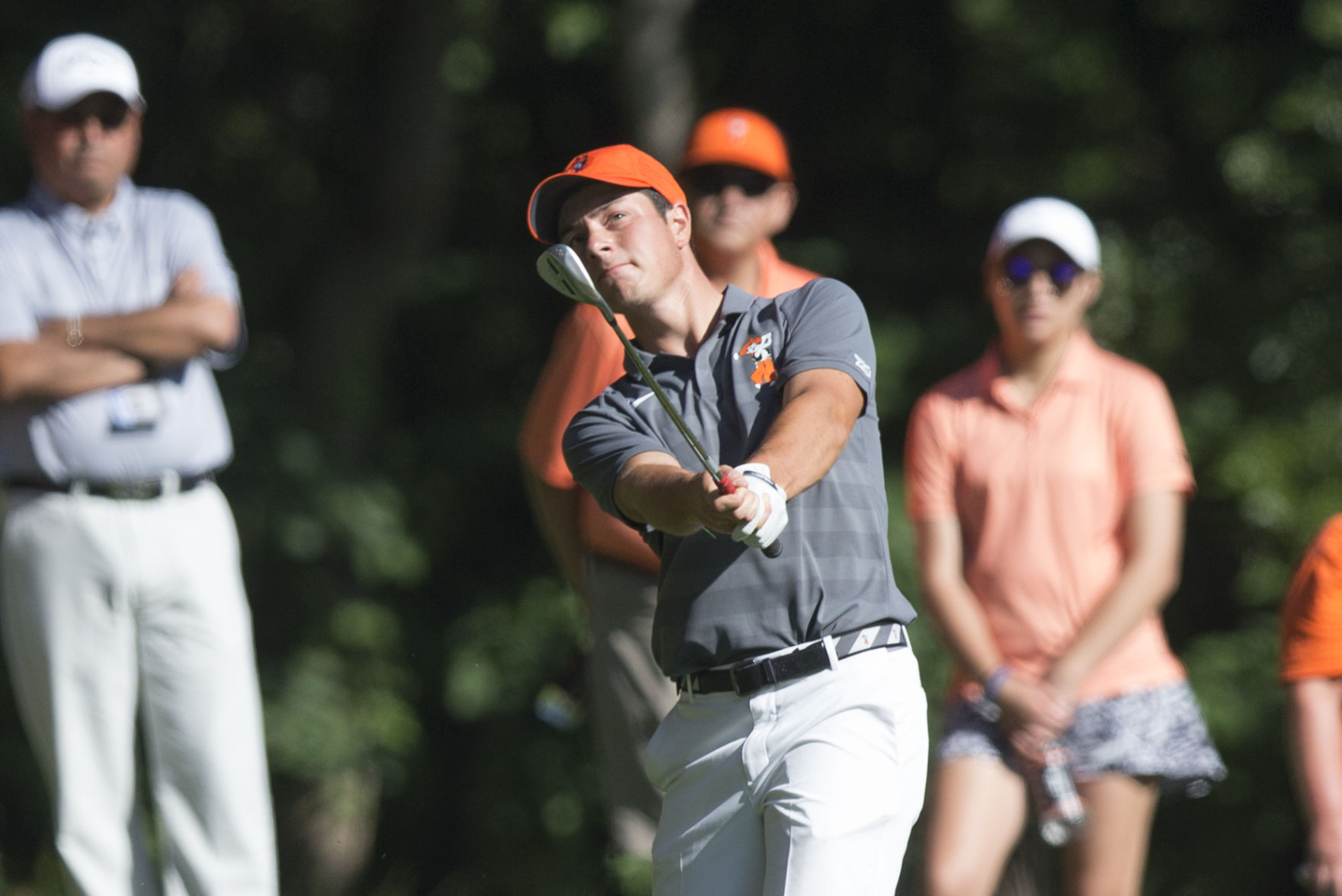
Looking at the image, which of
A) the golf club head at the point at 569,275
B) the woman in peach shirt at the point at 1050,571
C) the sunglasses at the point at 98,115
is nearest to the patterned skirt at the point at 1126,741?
the woman in peach shirt at the point at 1050,571

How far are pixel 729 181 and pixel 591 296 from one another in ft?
6.42

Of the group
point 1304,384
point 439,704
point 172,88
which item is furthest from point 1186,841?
point 172,88

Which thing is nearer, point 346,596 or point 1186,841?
point 1186,841

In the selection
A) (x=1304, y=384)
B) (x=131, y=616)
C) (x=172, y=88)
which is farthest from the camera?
(x=172, y=88)

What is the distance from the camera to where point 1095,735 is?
430 cm

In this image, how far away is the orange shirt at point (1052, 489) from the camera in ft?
14.5

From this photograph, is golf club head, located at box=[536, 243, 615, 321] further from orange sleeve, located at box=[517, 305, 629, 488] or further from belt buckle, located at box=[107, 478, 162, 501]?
belt buckle, located at box=[107, 478, 162, 501]

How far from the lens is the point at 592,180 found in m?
3.25

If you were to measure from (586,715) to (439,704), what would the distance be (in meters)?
1.31

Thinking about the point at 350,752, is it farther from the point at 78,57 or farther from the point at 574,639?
the point at 78,57

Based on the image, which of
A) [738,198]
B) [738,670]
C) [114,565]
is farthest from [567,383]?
[738,670]

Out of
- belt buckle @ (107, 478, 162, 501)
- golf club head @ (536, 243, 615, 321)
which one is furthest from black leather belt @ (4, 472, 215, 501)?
golf club head @ (536, 243, 615, 321)

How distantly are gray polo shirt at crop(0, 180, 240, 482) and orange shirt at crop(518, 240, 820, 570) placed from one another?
84 centimetres

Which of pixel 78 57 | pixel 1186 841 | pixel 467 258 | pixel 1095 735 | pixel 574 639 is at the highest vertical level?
pixel 78 57
